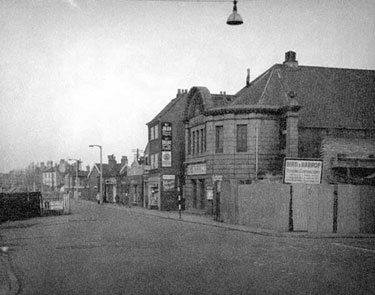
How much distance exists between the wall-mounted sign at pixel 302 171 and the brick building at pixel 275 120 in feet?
32.5

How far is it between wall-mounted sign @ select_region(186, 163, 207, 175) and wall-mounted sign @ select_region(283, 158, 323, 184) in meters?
15.6

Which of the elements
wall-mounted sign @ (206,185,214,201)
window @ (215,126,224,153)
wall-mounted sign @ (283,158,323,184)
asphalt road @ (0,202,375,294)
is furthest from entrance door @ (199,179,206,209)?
asphalt road @ (0,202,375,294)

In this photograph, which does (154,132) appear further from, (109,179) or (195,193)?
(109,179)

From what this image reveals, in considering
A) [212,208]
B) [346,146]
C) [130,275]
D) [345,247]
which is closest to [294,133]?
[346,146]

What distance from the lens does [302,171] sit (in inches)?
982

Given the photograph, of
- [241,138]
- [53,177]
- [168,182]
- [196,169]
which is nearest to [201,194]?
[196,169]

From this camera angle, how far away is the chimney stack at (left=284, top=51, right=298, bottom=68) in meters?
42.5

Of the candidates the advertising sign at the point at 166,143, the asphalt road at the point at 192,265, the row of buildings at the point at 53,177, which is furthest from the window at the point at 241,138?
the row of buildings at the point at 53,177

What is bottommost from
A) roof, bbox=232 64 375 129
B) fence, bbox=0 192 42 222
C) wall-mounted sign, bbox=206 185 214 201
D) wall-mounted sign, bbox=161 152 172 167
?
fence, bbox=0 192 42 222

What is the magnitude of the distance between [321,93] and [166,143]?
14.4m

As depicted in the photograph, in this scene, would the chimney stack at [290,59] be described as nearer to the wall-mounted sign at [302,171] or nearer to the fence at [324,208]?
the wall-mounted sign at [302,171]

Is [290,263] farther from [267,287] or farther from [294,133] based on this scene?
[294,133]

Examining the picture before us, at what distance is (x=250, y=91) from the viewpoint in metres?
Answer: 39.9

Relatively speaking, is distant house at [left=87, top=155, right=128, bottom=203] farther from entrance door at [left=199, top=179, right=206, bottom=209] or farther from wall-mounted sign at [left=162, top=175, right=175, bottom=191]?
entrance door at [left=199, top=179, right=206, bottom=209]
